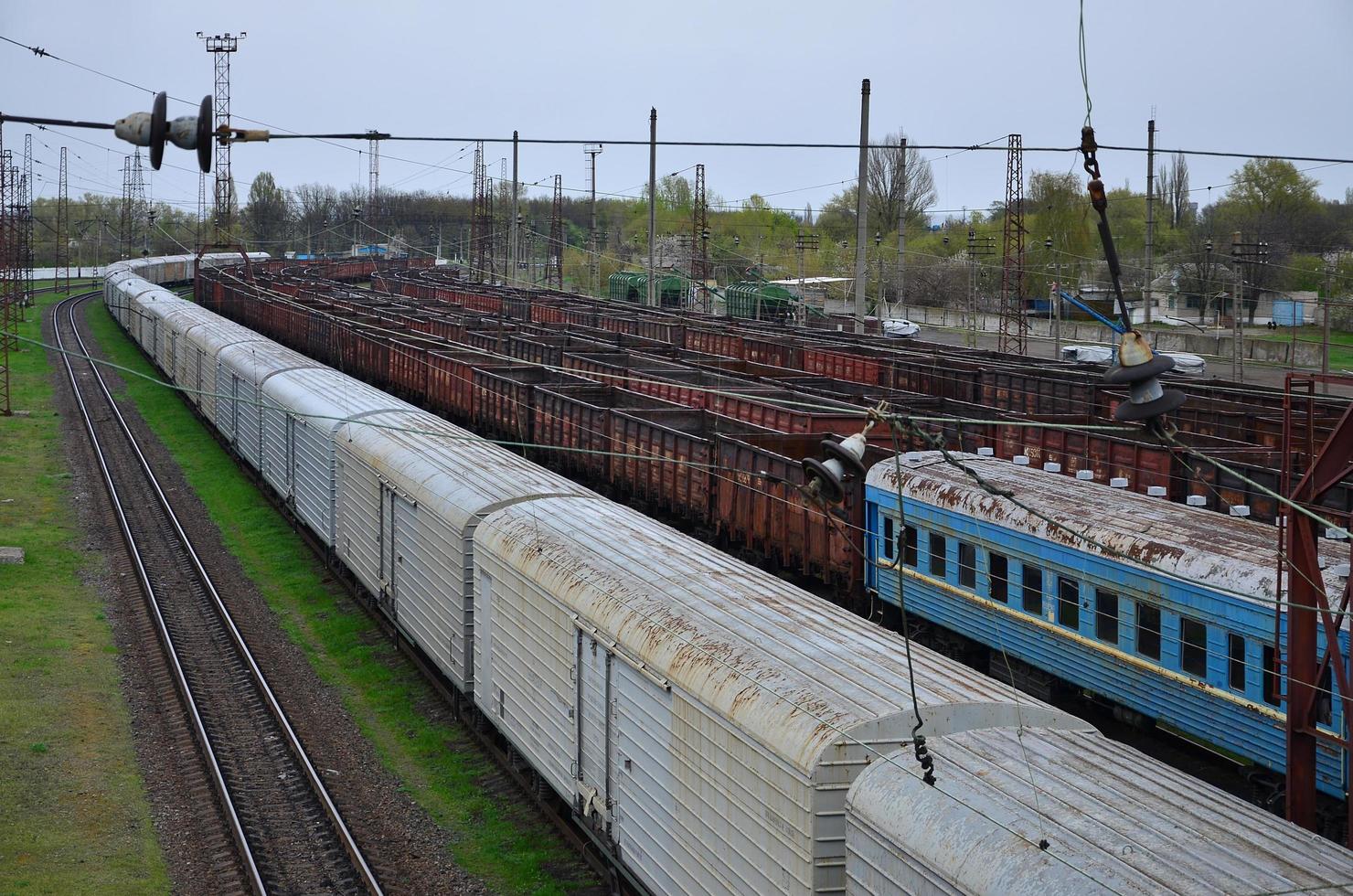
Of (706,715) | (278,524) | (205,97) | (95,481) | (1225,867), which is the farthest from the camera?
(95,481)

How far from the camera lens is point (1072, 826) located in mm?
7164

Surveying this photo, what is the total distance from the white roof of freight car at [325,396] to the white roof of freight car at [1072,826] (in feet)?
47.4

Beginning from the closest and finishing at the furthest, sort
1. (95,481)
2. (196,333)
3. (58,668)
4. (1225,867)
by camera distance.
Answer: (1225,867) → (58,668) → (95,481) → (196,333)

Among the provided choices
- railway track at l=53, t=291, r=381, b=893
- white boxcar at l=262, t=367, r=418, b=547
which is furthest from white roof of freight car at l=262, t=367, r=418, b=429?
railway track at l=53, t=291, r=381, b=893

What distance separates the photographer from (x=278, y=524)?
2808cm

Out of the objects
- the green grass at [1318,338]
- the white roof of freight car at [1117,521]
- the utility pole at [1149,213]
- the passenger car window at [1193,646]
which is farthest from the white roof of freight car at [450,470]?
the green grass at [1318,338]

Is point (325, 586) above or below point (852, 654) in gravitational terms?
below

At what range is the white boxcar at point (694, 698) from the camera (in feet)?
27.5

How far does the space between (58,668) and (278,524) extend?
949cm

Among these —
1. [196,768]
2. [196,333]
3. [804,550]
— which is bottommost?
[196,768]

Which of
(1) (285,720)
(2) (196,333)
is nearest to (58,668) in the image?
(1) (285,720)

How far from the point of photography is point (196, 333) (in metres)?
40.4

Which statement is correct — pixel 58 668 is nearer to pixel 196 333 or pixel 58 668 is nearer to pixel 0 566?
pixel 0 566

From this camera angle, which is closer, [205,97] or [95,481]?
[205,97]
